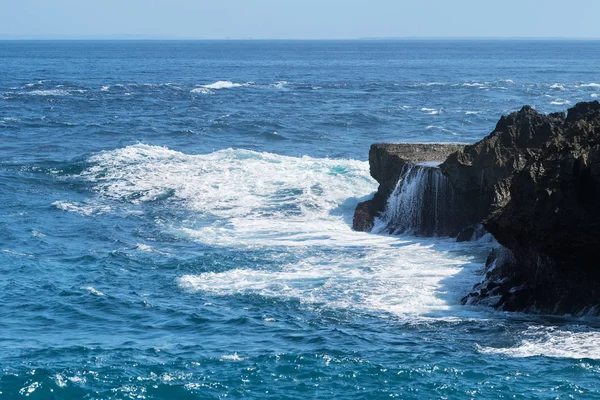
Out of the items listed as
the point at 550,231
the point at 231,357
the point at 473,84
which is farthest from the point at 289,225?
the point at 473,84

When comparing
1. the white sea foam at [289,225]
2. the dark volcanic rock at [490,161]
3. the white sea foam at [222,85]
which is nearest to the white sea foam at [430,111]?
the white sea foam at [289,225]

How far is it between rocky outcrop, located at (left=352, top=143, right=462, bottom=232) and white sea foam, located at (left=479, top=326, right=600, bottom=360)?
11.9 metres

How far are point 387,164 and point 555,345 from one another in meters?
14.3

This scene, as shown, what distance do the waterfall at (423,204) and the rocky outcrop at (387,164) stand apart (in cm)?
90

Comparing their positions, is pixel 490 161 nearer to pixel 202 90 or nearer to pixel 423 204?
pixel 423 204

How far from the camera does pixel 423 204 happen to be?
95.9ft

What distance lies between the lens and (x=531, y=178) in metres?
20.9

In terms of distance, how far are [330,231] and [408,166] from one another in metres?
3.40

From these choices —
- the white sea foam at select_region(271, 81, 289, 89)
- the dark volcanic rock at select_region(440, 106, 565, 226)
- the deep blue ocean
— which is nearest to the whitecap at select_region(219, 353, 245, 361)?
the deep blue ocean

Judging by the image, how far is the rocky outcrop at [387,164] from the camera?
30.9m

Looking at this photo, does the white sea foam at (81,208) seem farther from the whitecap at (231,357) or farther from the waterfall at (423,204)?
the whitecap at (231,357)

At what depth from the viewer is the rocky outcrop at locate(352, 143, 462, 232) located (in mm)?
30906

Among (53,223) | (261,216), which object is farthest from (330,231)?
(53,223)

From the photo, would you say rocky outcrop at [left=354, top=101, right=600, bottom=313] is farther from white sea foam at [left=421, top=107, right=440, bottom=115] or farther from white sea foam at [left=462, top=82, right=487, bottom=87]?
white sea foam at [left=462, top=82, right=487, bottom=87]
